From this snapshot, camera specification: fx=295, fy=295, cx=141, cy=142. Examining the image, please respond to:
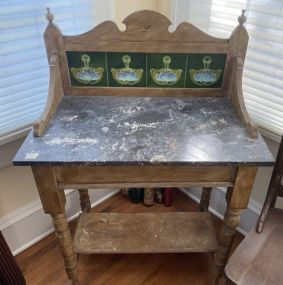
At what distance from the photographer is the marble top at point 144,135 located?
2.95 feet

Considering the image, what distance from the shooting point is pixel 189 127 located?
3.50ft

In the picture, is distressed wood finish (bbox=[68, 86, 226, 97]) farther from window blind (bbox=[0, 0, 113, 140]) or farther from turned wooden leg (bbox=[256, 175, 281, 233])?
turned wooden leg (bbox=[256, 175, 281, 233])

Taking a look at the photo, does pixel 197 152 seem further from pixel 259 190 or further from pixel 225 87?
pixel 259 190

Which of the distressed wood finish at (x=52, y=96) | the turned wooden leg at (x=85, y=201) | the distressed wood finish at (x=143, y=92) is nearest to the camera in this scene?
the distressed wood finish at (x=52, y=96)

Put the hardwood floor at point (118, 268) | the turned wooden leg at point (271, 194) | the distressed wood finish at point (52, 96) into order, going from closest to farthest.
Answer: the distressed wood finish at point (52, 96)
the turned wooden leg at point (271, 194)
the hardwood floor at point (118, 268)

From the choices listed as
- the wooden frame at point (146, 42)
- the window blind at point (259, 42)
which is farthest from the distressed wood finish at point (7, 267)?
the window blind at point (259, 42)

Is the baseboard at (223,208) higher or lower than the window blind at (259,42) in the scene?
lower

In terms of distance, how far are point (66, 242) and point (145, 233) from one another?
0.40 metres

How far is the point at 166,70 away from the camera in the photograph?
1244 mm

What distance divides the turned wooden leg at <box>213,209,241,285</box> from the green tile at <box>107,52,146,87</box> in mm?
635

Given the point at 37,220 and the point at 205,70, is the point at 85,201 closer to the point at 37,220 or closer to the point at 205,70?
the point at 37,220

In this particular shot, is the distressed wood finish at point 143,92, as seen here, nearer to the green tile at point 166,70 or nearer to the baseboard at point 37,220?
the green tile at point 166,70

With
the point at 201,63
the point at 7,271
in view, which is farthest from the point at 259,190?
the point at 7,271

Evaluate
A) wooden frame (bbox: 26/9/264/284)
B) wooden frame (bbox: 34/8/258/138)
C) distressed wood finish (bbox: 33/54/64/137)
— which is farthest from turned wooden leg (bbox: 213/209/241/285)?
distressed wood finish (bbox: 33/54/64/137)
